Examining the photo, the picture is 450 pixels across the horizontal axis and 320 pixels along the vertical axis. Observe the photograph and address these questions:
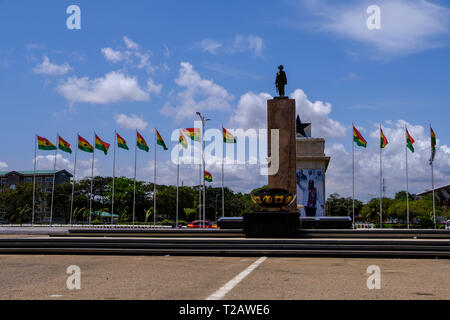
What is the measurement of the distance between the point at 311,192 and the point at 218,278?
5017 cm

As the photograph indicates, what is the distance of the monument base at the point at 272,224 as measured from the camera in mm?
18844

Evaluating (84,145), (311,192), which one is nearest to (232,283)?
(84,145)

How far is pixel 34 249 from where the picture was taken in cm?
1453

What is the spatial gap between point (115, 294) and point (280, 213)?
1267 centimetres

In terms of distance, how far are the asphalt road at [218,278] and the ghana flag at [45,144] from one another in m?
35.9

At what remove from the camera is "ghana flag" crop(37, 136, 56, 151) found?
1804 inches

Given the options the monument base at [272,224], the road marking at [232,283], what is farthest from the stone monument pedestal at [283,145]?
the road marking at [232,283]

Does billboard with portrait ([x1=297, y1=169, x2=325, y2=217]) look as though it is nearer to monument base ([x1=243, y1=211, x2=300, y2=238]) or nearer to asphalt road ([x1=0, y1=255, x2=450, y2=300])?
monument base ([x1=243, y1=211, x2=300, y2=238])

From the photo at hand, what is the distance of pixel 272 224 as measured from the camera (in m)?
19.0

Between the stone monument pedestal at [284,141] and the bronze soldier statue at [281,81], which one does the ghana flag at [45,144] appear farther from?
the bronze soldier statue at [281,81]

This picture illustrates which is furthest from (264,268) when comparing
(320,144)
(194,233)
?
(320,144)

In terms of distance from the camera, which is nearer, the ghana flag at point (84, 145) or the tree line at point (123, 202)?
the ghana flag at point (84, 145)

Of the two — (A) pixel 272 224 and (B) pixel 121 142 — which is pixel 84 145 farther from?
(A) pixel 272 224
